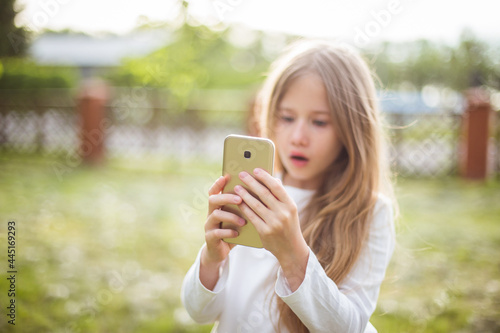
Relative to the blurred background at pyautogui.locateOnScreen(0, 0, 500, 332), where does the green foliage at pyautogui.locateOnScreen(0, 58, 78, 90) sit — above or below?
above

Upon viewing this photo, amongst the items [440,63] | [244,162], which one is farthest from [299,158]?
[440,63]

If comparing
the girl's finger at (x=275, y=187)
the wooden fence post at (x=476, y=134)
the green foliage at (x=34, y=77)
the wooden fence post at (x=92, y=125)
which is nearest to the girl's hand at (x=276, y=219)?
the girl's finger at (x=275, y=187)

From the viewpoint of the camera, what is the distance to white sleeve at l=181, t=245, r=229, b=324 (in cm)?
133

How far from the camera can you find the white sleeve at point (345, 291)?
111cm

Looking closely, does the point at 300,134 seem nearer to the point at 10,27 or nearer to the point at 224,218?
the point at 224,218

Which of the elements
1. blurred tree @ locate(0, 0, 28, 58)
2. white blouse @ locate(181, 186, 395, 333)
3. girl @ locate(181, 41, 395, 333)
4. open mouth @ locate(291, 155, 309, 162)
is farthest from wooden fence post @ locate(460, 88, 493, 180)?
blurred tree @ locate(0, 0, 28, 58)

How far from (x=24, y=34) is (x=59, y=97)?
19.1ft

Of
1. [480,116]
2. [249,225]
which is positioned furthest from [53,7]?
[480,116]

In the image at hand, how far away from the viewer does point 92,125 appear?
27.2ft

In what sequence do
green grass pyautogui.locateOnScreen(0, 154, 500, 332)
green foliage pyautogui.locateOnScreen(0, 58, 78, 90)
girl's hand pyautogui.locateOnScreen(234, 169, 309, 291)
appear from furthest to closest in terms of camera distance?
green foliage pyautogui.locateOnScreen(0, 58, 78, 90) < green grass pyautogui.locateOnScreen(0, 154, 500, 332) < girl's hand pyautogui.locateOnScreen(234, 169, 309, 291)

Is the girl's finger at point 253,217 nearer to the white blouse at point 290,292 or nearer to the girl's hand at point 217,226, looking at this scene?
the girl's hand at point 217,226

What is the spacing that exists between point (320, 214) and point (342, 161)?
260 mm

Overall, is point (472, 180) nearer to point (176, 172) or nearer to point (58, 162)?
point (176, 172)

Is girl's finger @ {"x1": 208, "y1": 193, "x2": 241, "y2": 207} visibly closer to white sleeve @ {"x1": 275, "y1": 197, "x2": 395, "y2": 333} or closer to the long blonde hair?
white sleeve @ {"x1": 275, "y1": 197, "x2": 395, "y2": 333}
